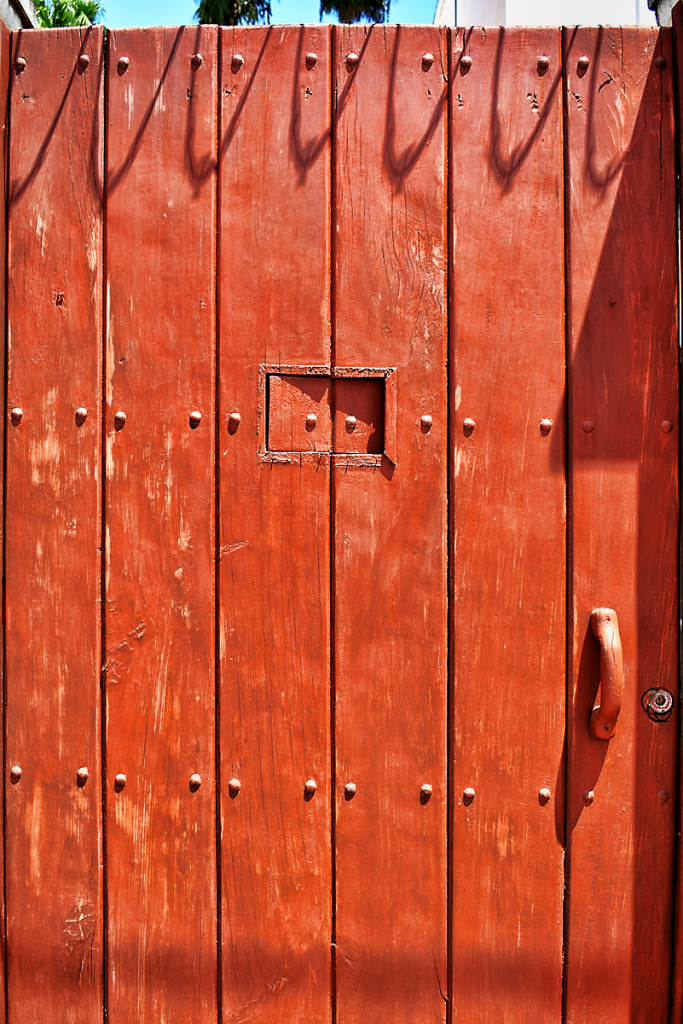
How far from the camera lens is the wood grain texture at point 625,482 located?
1.03m

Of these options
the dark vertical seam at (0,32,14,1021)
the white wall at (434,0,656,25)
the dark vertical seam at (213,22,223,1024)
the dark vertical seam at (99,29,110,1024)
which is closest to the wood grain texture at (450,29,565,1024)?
the dark vertical seam at (213,22,223,1024)

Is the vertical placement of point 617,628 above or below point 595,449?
below

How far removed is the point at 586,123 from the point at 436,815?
3.84 feet

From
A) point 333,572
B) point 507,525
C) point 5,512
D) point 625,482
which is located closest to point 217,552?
point 333,572

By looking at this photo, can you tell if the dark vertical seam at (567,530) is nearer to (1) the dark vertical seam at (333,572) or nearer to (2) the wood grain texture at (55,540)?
(1) the dark vertical seam at (333,572)

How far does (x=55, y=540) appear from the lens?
3.45 ft

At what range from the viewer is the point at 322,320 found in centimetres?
104

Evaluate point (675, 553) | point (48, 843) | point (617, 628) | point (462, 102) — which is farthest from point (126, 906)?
point (462, 102)

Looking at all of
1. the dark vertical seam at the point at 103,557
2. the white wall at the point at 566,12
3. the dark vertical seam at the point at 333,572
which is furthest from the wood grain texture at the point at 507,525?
the white wall at the point at 566,12

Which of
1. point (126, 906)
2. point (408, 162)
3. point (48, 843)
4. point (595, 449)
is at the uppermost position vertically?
point (408, 162)

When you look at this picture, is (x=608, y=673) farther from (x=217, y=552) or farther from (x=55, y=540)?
(x=55, y=540)

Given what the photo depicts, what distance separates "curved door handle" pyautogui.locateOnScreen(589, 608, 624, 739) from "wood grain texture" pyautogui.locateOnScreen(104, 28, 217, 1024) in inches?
24.7

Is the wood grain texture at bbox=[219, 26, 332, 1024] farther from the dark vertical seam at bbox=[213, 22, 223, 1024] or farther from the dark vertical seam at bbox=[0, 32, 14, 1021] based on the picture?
the dark vertical seam at bbox=[0, 32, 14, 1021]

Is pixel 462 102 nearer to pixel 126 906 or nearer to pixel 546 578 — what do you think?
pixel 546 578
